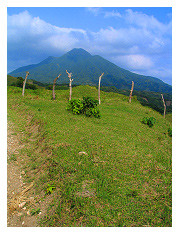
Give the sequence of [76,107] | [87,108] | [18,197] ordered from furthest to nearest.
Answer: [87,108]
[76,107]
[18,197]

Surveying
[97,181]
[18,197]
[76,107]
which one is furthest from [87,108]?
[18,197]

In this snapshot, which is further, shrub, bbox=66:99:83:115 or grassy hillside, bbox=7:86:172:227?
shrub, bbox=66:99:83:115

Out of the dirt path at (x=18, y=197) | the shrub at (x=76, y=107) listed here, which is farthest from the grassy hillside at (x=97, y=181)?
the shrub at (x=76, y=107)

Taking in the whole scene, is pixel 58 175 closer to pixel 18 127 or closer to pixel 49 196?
pixel 49 196

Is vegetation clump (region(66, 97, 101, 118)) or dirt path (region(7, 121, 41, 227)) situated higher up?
vegetation clump (region(66, 97, 101, 118))

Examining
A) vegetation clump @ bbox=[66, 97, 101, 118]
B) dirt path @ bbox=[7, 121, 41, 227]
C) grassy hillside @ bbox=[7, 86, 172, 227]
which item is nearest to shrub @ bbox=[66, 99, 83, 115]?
vegetation clump @ bbox=[66, 97, 101, 118]

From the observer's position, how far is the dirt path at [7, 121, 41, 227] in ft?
11.9

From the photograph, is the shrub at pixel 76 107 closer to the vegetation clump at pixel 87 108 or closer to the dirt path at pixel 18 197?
the vegetation clump at pixel 87 108

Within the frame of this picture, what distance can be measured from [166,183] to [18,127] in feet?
29.3

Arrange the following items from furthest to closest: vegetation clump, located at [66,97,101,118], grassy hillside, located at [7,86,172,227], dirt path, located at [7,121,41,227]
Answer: vegetation clump, located at [66,97,101,118]
dirt path, located at [7,121,41,227]
grassy hillside, located at [7,86,172,227]

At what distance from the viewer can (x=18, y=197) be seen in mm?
4230

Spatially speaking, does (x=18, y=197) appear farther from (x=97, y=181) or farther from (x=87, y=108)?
(x=87, y=108)

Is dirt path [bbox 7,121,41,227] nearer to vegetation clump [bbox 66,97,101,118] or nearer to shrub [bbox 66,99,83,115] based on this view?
shrub [bbox 66,99,83,115]

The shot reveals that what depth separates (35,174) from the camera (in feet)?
17.3
